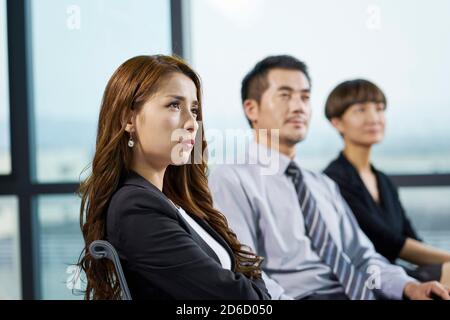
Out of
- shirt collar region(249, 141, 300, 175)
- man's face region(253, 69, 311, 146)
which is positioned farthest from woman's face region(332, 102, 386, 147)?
shirt collar region(249, 141, 300, 175)

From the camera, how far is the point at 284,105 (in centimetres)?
236

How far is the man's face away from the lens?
235 centimetres

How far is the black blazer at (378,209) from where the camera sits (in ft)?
8.06

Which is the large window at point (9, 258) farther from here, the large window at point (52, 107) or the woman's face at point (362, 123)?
the woman's face at point (362, 123)

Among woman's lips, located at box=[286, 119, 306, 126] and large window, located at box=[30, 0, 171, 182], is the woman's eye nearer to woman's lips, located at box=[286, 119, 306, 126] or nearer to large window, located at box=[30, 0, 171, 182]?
woman's lips, located at box=[286, 119, 306, 126]

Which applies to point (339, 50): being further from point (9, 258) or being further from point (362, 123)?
point (9, 258)

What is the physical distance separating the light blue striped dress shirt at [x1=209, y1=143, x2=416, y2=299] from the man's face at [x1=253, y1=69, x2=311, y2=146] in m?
0.09

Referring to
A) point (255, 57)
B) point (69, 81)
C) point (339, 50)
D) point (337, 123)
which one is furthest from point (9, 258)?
point (339, 50)

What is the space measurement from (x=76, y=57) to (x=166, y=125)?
150 centimetres

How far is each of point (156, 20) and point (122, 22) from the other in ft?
0.45

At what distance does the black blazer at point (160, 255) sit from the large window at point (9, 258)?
71.8 inches

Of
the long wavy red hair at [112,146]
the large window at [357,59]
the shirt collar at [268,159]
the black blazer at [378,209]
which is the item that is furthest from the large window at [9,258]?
the long wavy red hair at [112,146]

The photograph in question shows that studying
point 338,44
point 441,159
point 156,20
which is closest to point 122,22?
point 156,20
